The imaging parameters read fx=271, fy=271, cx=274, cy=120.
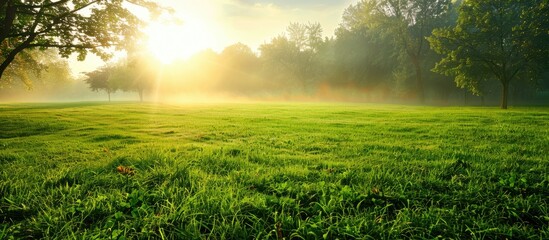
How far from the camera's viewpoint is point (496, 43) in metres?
28.4

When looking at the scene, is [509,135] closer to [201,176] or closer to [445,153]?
[445,153]

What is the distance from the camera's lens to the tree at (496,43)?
87.7 ft

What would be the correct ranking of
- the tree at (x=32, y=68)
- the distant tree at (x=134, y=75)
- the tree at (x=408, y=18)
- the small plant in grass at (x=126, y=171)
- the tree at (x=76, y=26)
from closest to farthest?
the small plant in grass at (x=126, y=171), the tree at (x=76, y=26), the tree at (x=32, y=68), the tree at (x=408, y=18), the distant tree at (x=134, y=75)

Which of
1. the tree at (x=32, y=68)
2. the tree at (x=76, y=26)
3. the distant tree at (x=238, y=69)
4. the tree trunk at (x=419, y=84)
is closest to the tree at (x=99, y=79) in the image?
the tree at (x=32, y=68)

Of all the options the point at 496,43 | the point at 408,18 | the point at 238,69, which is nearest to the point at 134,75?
the point at 238,69

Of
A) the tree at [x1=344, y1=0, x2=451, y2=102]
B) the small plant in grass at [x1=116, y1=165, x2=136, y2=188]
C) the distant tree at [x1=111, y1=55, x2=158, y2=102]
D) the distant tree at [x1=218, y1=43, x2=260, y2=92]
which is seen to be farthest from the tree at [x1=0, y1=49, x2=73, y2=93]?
the tree at [x1=344, y1=0, x2=451, y2=102]

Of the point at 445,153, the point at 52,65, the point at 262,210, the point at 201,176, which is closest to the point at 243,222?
the point at 262,210

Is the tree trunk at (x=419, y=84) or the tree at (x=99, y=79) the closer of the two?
the tree trunk at (x=419, y=84)

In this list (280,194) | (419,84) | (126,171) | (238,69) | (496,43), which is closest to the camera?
(280,194)

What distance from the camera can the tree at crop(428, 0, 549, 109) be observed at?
26734mm

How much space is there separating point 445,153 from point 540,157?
5.58 ft

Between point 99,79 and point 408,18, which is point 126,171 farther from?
point 99,79

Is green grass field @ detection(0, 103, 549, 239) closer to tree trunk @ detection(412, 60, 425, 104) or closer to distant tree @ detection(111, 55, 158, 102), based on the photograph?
tree trunk @ detection(412, 60, 425, 104)

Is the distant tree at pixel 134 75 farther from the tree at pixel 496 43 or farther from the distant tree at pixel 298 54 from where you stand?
the tree at pixel 496 43
